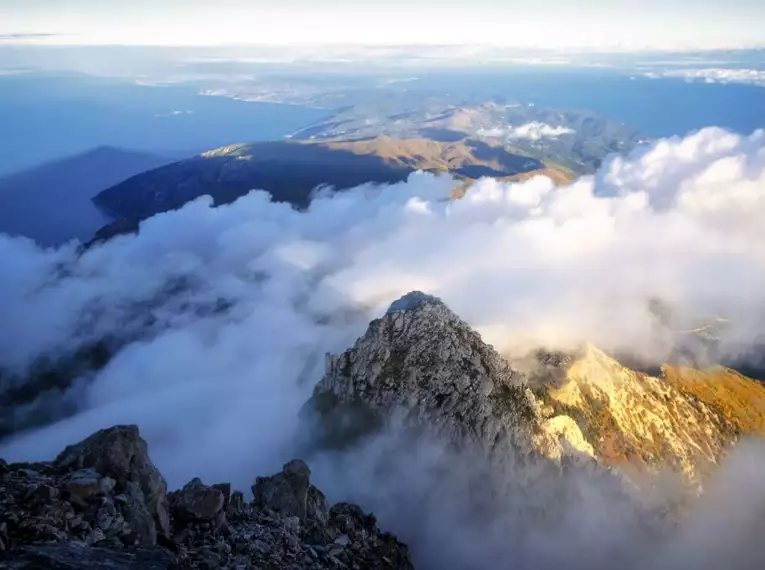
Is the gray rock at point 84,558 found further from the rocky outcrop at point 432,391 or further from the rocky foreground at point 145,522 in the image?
the rocky outcrop at point 432,391

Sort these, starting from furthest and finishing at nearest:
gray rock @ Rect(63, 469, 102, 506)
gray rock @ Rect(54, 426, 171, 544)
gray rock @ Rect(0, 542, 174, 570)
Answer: gray rock @ Rect(54, 426, 171, 544), gray rock @ Rect(63, 469, 102, 506), gray rock @ Rect(0, 542, 174, 570)

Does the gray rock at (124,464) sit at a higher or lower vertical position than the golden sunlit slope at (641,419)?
higher

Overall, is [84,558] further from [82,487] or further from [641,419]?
[641,419]

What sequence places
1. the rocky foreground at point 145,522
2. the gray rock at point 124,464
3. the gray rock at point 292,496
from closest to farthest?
the rocky foreground at point 145,522 → the gray rock at point 124,464 → the gray rock at point 292,496

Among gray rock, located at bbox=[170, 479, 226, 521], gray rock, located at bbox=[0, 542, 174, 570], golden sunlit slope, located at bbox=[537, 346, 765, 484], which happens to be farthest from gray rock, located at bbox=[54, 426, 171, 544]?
golden sunlit slope, located at bbox=[537, 346, 765, 484]

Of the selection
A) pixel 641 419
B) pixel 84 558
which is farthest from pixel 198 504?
pixel 641 419

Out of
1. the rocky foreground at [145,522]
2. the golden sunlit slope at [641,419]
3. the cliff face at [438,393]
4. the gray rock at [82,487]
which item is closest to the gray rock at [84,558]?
the rocky foreground at [145,522]

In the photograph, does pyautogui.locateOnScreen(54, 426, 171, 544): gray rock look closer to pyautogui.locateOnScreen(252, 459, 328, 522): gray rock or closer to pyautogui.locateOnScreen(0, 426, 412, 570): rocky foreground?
pyautogui.locateOnScreen(0, 426, 412, 570): rocky foreground

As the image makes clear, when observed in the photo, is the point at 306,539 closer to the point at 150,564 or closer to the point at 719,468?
the point at 150,564

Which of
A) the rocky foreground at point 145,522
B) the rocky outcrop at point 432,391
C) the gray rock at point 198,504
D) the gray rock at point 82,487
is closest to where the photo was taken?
the rocky foreground at point 145,522
